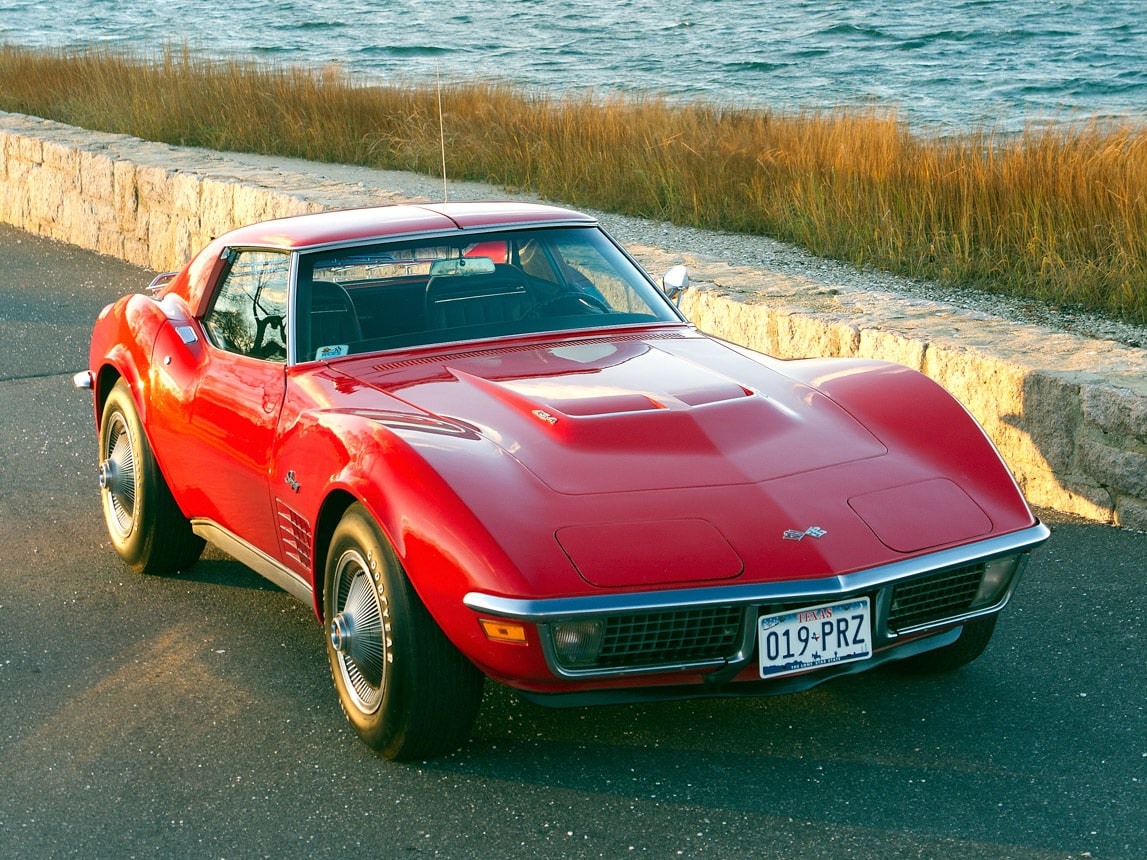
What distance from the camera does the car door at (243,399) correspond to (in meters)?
4.51

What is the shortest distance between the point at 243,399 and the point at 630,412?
139 centimetres

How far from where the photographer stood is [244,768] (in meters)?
3.89

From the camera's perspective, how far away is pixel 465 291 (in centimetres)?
483

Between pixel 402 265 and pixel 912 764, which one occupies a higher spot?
pixel 402 265

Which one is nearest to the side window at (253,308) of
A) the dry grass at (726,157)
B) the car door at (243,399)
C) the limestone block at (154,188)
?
the car door at (243,399)

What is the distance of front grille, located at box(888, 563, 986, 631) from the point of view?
3.65m

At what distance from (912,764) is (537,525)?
1.22 metres

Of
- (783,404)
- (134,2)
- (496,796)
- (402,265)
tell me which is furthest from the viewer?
(134,2)

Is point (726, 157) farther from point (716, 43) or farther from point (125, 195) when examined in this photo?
point (716, 43)

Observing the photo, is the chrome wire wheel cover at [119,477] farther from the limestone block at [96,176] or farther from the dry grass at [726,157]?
the limestone block at [96,176]

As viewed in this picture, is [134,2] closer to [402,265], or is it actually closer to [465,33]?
[465,33]

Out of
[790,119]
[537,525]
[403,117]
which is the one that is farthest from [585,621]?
[403,117]

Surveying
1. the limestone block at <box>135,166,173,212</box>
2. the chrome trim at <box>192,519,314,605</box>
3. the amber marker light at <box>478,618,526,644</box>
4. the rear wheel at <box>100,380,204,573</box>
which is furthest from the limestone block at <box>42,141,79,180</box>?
the amber marker light at <box>478,618,526,644</box>

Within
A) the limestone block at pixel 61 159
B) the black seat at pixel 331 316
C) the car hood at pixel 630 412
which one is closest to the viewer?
the car hood at pixel 630 412
